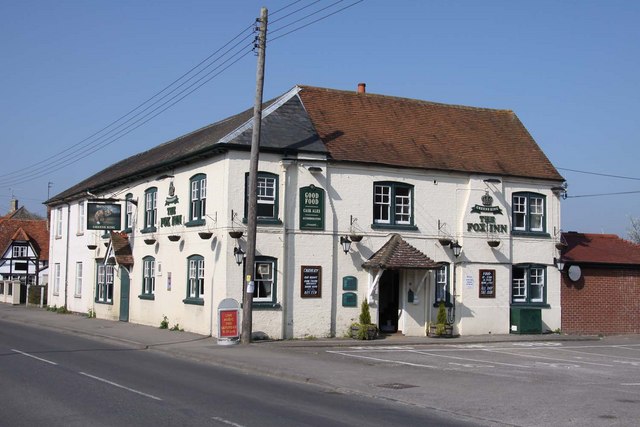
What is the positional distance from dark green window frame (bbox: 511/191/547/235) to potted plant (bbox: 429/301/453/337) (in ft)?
14.9

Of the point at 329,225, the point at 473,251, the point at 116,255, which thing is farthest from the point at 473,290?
the point at 116,255

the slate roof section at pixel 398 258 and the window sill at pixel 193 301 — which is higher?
the slate roof section at pixel 398 258

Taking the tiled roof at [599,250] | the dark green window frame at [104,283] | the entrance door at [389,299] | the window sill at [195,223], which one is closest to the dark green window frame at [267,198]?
the window sill at [195,223]

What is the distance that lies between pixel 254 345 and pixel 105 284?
1469 centimetres

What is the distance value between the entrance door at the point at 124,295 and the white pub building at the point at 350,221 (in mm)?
230

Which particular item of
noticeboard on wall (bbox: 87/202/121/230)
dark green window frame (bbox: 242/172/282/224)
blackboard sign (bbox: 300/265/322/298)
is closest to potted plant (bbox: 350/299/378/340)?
blackboard sign (bbox: 300/265/322/298)

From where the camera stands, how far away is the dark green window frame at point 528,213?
97.1ft

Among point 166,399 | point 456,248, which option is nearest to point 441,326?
point 456,248

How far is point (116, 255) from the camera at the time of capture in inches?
1286

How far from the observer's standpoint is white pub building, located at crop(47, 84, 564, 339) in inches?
1004

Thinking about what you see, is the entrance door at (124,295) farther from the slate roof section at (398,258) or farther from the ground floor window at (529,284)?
the ground floor window at (529,284)

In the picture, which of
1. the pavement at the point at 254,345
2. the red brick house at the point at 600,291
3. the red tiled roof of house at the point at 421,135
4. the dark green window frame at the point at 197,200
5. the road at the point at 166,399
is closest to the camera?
the road at the point at 166,399

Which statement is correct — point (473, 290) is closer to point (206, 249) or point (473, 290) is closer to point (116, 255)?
point (206, 249)

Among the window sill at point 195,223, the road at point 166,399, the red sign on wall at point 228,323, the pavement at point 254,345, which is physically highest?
the window sill at point 195,223
